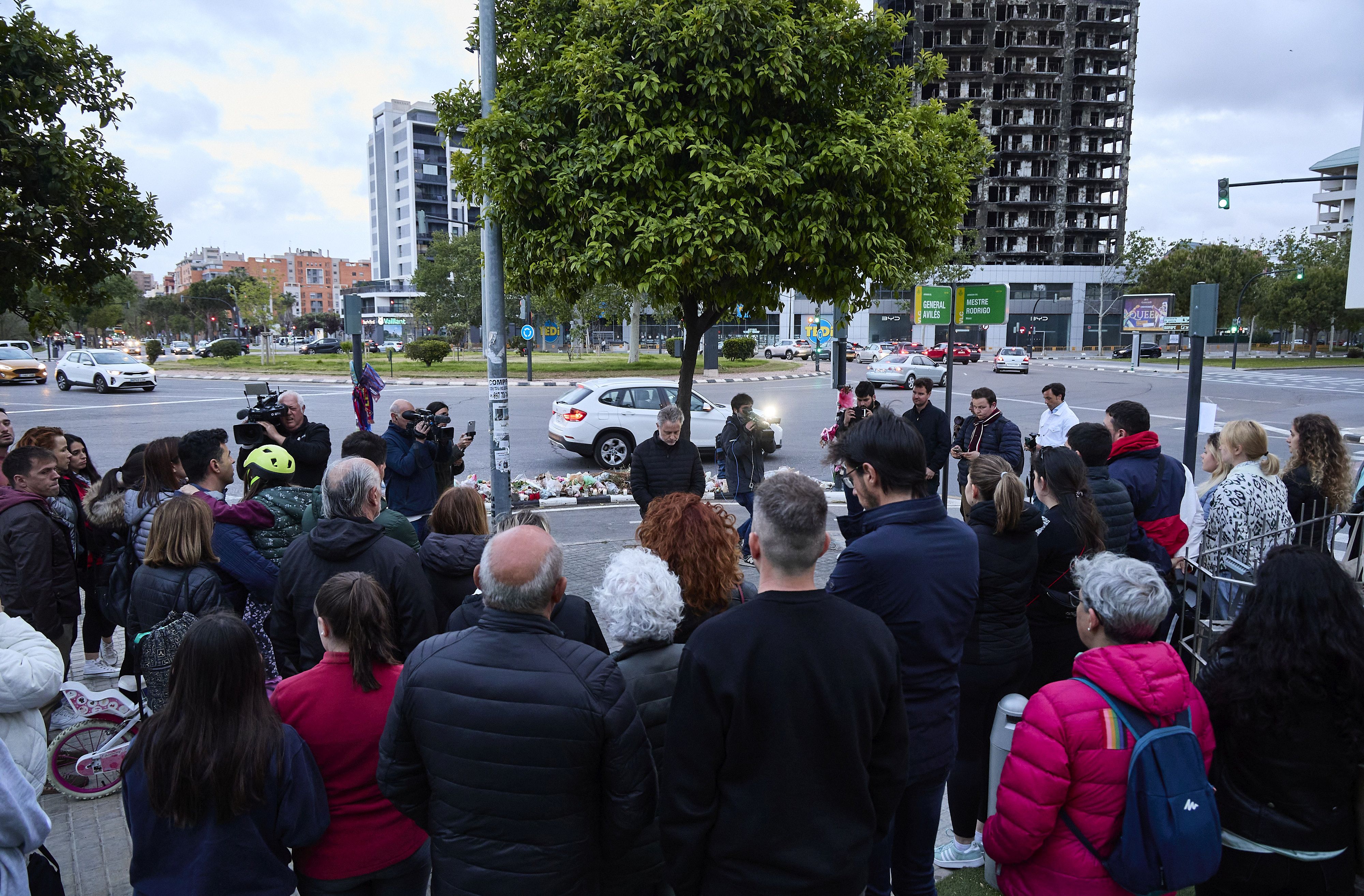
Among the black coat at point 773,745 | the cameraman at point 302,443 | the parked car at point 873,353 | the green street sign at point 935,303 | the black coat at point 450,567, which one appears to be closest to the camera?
the black coat at point 773,745

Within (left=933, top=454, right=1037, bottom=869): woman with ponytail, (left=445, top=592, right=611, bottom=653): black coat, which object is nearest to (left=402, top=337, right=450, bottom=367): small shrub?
(left=445, top=592, right=611, bottom=653): black coat

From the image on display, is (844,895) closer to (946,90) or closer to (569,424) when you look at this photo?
(569,424)

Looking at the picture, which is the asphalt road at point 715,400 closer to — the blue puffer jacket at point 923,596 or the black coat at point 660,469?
the black coat at point 660,469

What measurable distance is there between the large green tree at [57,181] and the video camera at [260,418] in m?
2.00

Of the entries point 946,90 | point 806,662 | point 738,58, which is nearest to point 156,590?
point 806,662

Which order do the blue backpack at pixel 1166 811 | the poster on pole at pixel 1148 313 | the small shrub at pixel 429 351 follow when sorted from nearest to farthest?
the blue backpack at pixel 1166 811 → the small shrub at pixel 429 351 → the poster on pole at pixel 1148 313

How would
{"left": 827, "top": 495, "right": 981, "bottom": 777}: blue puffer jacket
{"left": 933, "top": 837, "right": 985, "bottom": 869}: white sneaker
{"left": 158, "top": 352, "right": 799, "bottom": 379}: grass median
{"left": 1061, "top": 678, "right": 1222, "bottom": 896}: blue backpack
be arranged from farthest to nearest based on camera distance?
{"left": 158, "top": 352, "right": 799, "bottom": 379}: grass median, {"left": 933, "top": 837, "right": 985, "bottom": 869}: white sneaker, {"left": 827, "top": 495, "right": 981, "bottom": 777}: blue puffer jacket, {"left": 1061, "top": 678, "right": 1222, "bottom": 896}: blue backpack

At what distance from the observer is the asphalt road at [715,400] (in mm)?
16797

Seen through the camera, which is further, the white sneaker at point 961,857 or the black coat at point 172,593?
the white sneaker at point 961,857

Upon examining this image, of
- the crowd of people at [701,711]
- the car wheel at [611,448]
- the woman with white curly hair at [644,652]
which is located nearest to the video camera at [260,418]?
the crowd of people at [701,711]

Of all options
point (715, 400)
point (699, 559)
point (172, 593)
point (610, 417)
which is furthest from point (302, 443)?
point (715, 400)

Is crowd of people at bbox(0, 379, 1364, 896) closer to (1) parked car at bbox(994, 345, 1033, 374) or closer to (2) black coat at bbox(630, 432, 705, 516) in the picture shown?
(2) black coat at bbox(630, 432, 705, 516)

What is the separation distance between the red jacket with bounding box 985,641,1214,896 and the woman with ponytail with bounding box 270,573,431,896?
1.91 metres

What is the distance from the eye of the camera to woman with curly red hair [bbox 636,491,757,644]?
2904 millimetres
